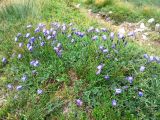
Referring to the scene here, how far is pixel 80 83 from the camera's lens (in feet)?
12.5

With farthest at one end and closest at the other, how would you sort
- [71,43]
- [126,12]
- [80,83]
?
[126,12], [71,43], [80,83]

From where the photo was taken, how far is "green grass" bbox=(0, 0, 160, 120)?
3533 millimetres

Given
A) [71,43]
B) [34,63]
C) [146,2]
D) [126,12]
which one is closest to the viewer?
[34,63]

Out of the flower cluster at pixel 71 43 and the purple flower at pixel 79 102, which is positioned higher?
the flower cluster at pixel 71 43

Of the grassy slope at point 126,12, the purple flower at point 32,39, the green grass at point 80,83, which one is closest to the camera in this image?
the green grass at point 80,83

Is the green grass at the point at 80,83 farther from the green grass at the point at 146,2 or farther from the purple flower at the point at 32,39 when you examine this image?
the green grass at the point at 146,2

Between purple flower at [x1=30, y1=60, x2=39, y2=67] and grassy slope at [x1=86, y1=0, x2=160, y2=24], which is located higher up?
purple flower at [x1=30, y1=60, x2=39, y2=67]

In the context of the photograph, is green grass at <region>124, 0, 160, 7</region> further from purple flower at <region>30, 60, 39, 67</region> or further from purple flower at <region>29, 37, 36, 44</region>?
purple flower at <region>30, 60, 39, 67</region>

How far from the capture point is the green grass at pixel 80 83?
3.53m

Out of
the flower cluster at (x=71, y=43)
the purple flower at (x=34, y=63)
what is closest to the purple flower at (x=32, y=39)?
the flower cluster at (x=71, y=43)

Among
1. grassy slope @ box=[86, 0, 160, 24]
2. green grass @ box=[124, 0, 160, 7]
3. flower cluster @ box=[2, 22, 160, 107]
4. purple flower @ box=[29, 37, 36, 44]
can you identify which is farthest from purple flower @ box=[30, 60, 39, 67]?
green grass @ box=[124, 0, 160, 7]

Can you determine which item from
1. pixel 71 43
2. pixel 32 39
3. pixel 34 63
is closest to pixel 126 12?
pixel 71 43

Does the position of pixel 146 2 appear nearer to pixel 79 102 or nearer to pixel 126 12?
pixel 126 12

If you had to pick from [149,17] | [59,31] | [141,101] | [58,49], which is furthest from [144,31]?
[141,101]
